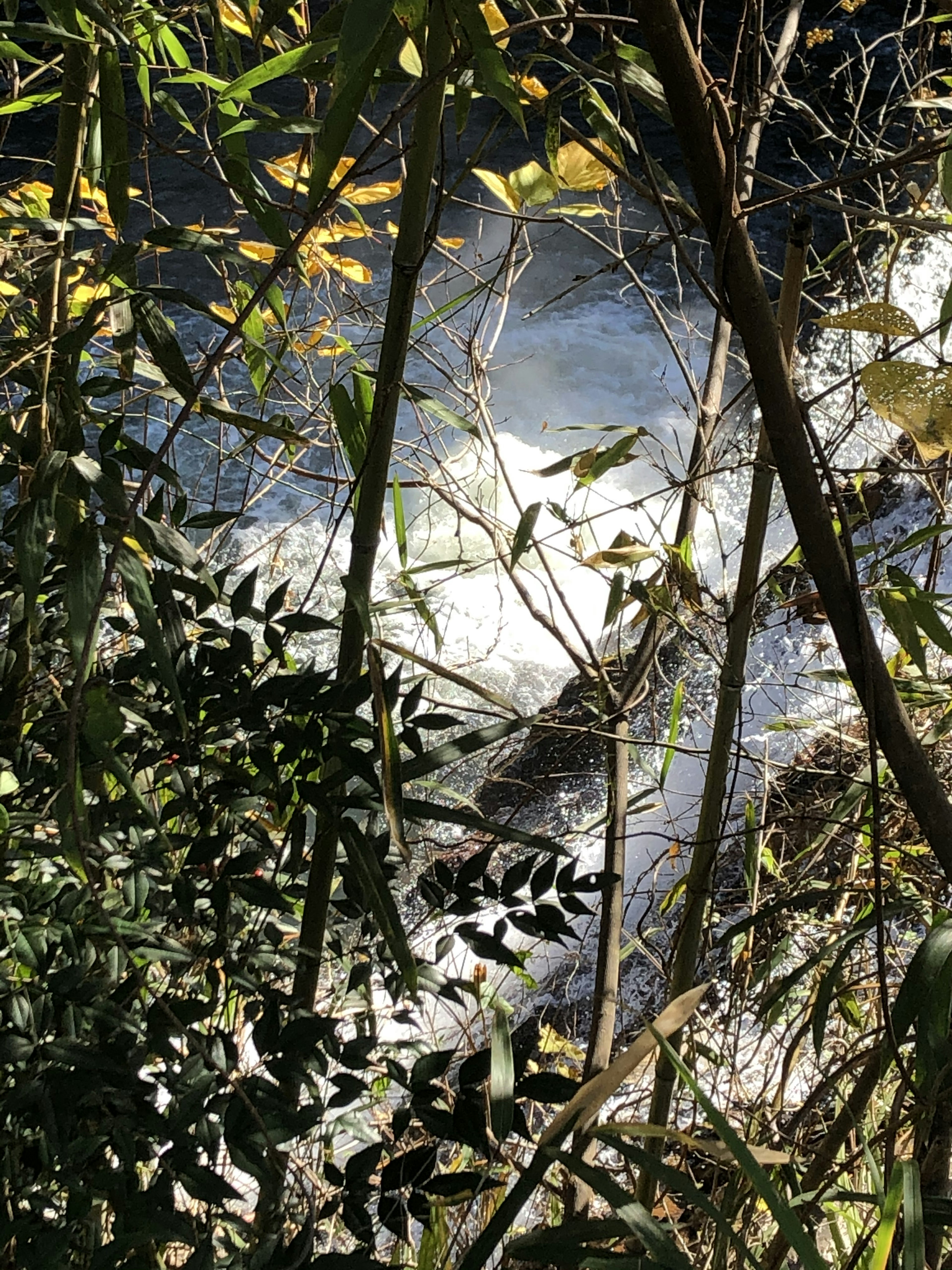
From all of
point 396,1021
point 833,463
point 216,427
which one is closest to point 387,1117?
point 396,1021

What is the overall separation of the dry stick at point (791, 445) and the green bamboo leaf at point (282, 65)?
131 mm

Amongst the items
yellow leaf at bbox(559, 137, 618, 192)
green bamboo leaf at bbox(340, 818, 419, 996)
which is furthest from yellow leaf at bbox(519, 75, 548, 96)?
green bamboo leaf at bbox(340, 818, 419, 996)

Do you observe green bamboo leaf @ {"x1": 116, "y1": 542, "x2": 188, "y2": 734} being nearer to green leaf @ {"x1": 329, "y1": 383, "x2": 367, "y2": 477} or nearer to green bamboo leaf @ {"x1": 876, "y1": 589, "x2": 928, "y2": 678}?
green leaf @ {"x1": 329, "y1": 383, "x2": 367, "y2": 477}

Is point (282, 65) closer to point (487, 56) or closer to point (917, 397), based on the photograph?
point (487, 56)

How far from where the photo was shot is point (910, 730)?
406 millimetres

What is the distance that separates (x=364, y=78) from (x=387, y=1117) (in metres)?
1.13

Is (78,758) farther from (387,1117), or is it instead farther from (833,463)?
(833,463)

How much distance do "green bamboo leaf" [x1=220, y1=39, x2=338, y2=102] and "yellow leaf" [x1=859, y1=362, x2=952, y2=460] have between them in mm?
251

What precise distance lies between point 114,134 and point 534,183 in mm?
217

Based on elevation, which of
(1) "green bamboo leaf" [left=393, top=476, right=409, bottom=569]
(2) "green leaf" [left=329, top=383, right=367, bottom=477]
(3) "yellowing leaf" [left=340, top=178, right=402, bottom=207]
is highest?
(3) "yellowing leaf" [left=340, top=178, right=402, bottom=207]

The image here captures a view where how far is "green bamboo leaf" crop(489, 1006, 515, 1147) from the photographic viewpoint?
16.3 inches

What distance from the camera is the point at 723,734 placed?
1.82ft

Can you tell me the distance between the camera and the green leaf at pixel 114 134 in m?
0.47

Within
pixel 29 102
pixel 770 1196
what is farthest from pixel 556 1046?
pixel 29 102
